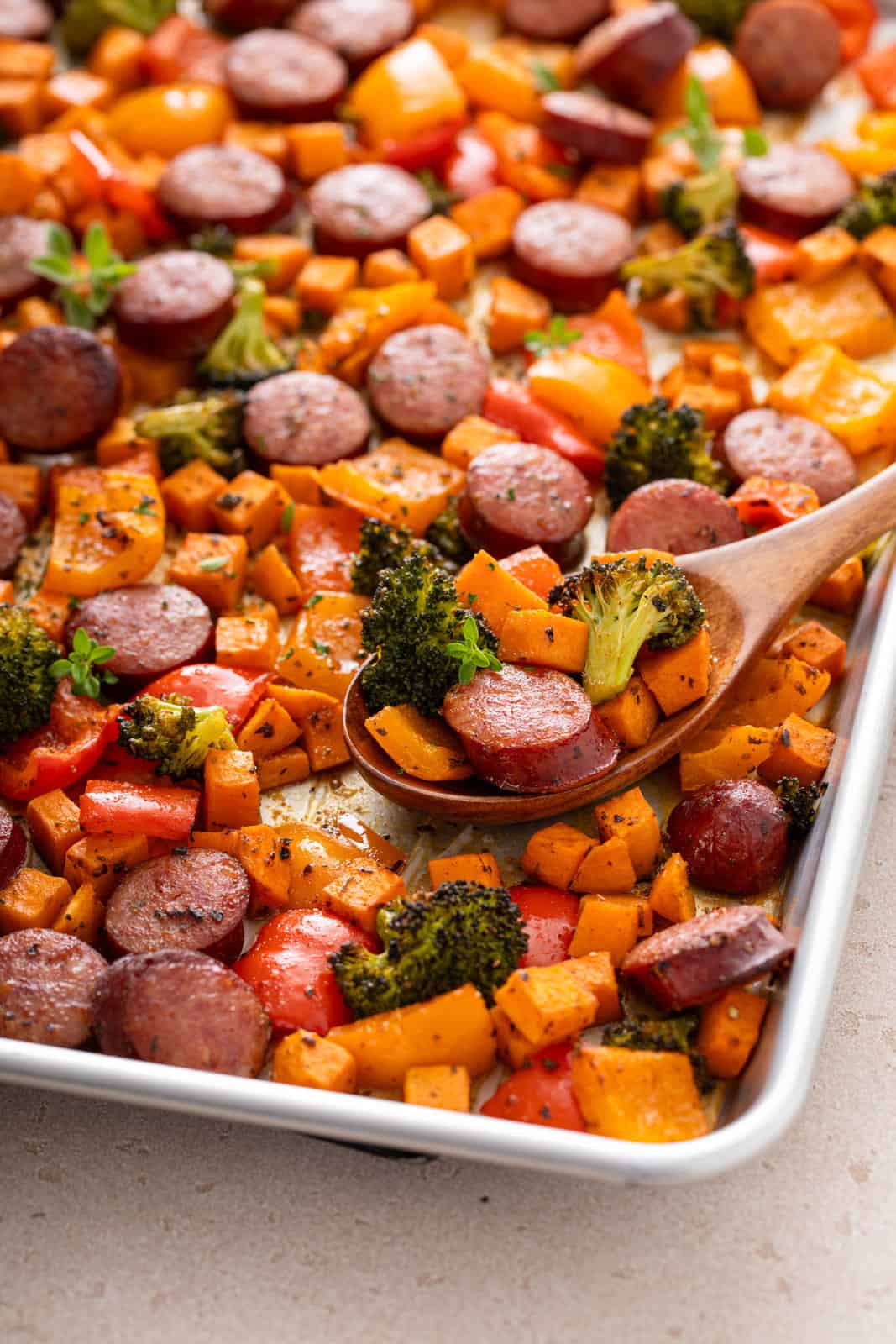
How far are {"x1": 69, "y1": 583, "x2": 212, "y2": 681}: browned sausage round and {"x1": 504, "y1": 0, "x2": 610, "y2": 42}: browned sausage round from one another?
2.56m

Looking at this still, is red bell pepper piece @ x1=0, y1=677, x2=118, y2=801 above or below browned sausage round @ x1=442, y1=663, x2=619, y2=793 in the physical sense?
below

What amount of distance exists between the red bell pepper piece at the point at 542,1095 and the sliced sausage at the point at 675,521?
122cm

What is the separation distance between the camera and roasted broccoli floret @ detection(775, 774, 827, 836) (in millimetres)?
2906

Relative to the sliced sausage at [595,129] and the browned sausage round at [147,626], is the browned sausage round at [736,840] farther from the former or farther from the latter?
the sliced sausage at [595,129]

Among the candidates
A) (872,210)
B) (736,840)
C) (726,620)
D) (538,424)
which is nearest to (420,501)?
(538,424)

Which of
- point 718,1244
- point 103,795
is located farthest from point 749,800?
point 103,795

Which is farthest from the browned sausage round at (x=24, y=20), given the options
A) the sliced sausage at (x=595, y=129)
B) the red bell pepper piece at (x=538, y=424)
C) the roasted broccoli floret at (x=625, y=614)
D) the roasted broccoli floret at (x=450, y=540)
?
the roasted broccoli floret at (x=625, y=614)

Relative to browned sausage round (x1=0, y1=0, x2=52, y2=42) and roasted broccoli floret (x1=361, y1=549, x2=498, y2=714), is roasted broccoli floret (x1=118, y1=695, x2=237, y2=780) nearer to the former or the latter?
roasted broccoli floret (x1=361, y1=549, x2=498, y2=714)

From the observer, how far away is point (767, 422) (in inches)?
144

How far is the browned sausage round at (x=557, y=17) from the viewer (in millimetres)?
4812

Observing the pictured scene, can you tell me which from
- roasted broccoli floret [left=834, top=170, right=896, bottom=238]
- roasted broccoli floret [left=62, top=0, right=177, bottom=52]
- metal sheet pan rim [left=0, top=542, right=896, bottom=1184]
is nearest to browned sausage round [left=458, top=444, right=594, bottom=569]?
metal sheet pan rim [left=0, top=542, right=896, bottom=1184]

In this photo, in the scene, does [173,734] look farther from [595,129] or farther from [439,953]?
[595,129]

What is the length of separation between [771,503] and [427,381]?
95 cm

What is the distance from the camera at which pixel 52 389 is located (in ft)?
12.1
